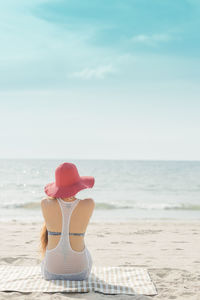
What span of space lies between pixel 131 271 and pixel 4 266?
1630mm

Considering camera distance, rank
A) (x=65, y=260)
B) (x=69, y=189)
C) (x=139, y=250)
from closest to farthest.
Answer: (x=69, y=189), (x=65, y=260), (x=139, y=250)

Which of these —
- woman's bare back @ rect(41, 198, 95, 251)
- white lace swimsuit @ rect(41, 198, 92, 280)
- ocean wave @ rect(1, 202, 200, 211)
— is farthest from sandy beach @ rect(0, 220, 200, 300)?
ocean wave @ rect(1, 202, 200, 211)

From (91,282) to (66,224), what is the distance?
0.70 metres

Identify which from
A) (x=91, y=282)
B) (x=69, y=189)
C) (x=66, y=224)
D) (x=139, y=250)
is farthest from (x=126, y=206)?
(x=69, y=189)

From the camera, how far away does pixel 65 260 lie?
4.00 m

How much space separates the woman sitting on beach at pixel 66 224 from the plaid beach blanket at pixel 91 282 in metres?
0.13

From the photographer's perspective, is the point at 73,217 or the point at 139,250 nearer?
the point at 73,217

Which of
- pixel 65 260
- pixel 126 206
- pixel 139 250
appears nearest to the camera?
pixel 65 260

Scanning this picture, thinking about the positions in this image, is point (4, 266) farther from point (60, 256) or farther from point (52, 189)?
point (52, 189)

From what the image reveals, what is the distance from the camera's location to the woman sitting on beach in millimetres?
3916

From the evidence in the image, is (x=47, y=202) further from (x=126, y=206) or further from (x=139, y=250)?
(x=126, y=206)

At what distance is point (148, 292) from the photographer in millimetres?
3859

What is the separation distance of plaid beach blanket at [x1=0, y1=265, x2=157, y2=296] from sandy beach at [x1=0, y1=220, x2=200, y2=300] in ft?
0.35

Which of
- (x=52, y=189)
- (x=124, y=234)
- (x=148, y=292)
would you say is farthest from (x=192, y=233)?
(x=52, y=189)
